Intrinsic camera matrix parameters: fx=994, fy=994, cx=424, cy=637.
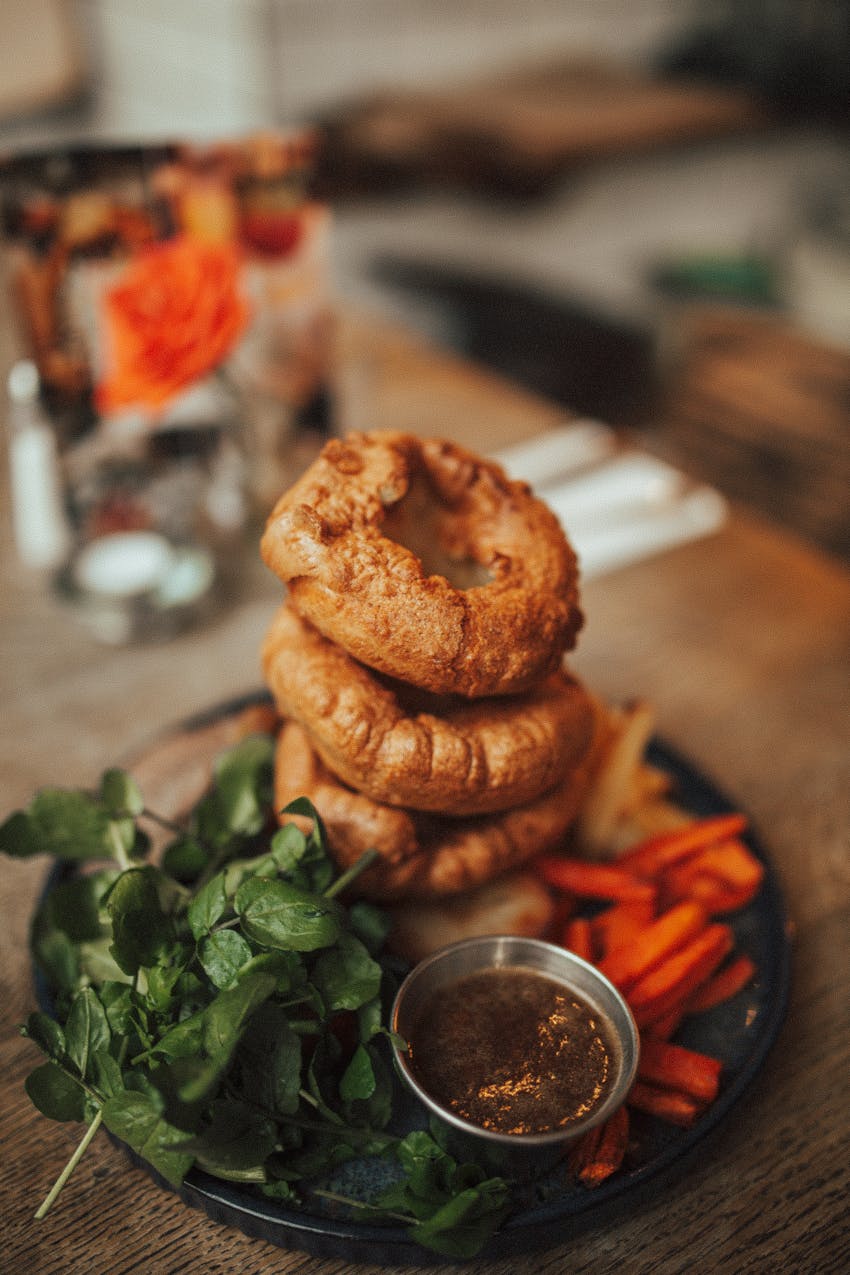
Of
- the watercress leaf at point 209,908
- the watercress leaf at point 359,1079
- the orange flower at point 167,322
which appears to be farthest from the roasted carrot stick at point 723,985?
the orange flower at point 167,322

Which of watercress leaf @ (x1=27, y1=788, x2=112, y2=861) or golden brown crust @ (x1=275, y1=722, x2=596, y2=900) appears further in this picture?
watercress leaf @ (x1=27, y1=788, x2=112, y2=861)

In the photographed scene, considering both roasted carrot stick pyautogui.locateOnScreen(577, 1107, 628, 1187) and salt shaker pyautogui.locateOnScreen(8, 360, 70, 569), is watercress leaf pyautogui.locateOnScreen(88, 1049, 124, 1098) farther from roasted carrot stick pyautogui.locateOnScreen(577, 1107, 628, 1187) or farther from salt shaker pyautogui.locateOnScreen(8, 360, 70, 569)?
salt shaker pyautogui.locateOnScreen(8, 360, 70, 569)

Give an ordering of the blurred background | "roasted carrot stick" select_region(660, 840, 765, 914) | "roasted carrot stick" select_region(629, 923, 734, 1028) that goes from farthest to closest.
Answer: the blurred background
"roasted carrot stick" select_region(660, 840, 765, 914)
"roasted carrot stick" select_region(629, 923, 734, 1028)

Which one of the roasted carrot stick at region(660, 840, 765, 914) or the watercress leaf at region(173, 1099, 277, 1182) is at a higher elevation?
the watercress leaf at region(173, 1099, 277, 1182)

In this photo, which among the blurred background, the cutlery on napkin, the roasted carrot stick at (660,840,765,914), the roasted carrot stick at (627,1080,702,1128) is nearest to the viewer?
the roasted carrot stick at (627,1080,702,1128)

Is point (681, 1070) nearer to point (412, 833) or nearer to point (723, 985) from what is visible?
point (723, 985)

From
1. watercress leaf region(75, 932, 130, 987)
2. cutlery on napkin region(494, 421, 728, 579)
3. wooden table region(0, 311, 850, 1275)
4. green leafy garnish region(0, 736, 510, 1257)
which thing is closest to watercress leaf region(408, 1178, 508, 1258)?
green leafy garnish region(0, 736, 510, 1257)

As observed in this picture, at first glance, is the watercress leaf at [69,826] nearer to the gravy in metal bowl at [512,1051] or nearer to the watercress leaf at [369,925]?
the watercress leaf at [369,925]

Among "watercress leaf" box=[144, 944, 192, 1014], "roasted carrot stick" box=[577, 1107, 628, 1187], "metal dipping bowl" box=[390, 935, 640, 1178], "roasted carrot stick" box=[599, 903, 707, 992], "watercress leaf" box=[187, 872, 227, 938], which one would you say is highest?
"watercress leaf" box=[187, 872, 227, 938]
